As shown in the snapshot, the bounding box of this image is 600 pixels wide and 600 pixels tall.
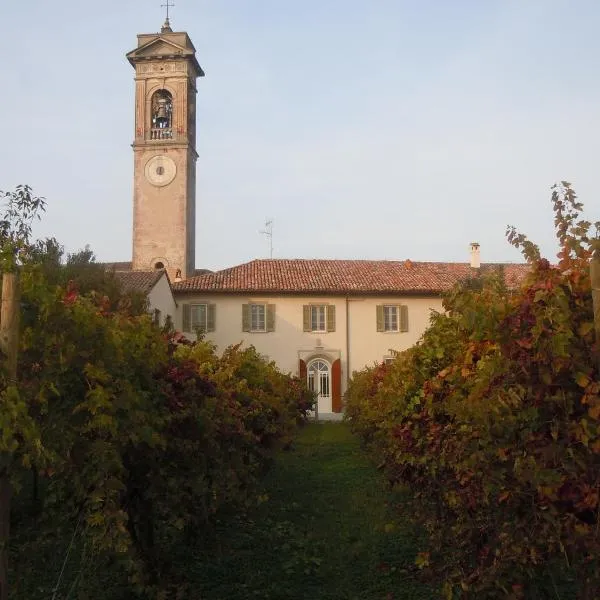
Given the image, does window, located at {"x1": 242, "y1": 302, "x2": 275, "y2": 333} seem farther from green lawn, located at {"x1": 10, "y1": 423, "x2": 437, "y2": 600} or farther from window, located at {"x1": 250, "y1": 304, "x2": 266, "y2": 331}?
green lawn, located at {"x1": 10, "y1": 423, "x2": 437, "y2": 600}

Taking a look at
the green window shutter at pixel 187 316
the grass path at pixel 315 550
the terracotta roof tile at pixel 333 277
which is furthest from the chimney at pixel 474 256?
the grass path at pixel 315 550

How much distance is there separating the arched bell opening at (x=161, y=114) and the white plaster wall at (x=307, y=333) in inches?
375

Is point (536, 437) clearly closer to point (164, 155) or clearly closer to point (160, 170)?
point (160, 170)

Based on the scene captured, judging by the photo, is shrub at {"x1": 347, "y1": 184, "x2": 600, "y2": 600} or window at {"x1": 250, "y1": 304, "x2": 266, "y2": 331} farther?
window at {"x1": 250, "y1": 304, "x2": 266, "y2": 331}

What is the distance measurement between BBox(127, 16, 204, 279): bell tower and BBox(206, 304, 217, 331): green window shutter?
4045 mm

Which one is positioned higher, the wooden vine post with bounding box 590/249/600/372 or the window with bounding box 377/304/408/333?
the window with bounding box 377/304/408/333

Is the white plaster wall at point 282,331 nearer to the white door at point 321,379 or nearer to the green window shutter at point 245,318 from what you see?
the green window shutter at point 245,318

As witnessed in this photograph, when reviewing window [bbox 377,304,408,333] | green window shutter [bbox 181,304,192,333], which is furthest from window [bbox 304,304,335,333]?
green window shutter [bbox 181,304,192,333]

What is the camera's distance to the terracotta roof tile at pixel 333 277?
29250 mm

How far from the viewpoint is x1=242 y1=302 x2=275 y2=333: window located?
29.2 meters

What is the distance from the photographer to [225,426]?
21.4ft

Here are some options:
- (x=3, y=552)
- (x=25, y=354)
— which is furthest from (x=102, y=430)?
(x=3, y=552)

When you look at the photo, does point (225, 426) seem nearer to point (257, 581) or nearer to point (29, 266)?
point (257, 581)

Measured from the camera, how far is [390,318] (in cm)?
2956
